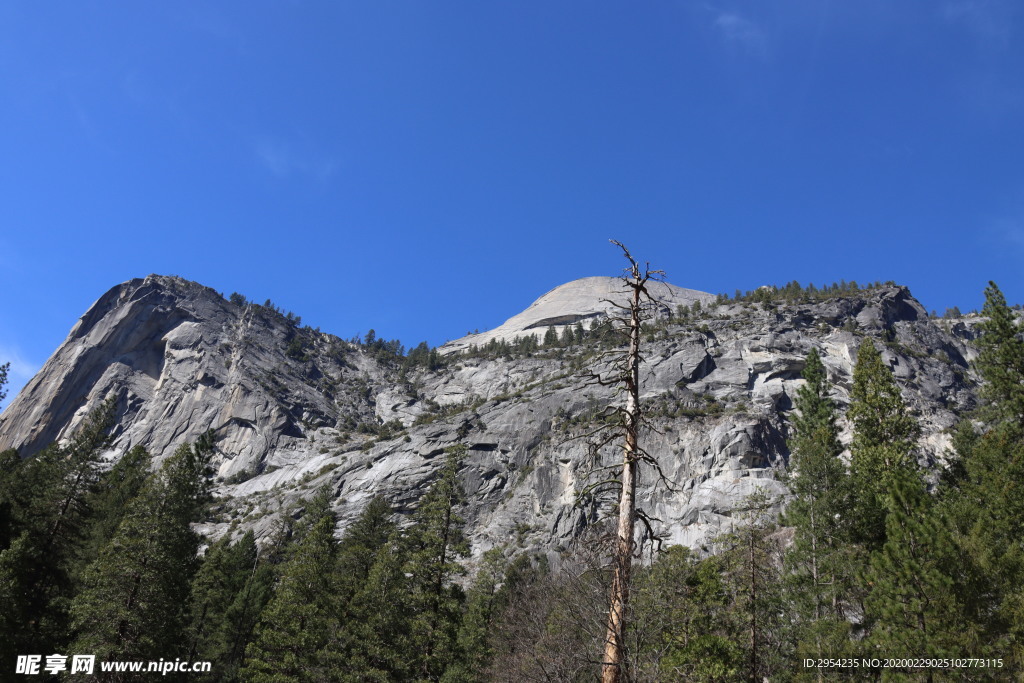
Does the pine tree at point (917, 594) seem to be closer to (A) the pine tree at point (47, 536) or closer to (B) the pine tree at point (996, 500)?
(B) the pine tree at point (996, 500)

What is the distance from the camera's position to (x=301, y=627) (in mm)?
28484

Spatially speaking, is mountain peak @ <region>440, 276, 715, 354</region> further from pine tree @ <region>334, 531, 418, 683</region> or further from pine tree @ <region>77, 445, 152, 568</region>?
pine tree @ <region>334, 531, 418, 683</region>

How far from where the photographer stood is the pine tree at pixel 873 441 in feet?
93.2

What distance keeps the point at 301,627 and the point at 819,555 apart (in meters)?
24.0

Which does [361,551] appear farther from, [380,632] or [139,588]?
[139,588]

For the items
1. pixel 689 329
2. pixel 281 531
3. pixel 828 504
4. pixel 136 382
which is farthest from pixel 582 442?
pixel 136 382

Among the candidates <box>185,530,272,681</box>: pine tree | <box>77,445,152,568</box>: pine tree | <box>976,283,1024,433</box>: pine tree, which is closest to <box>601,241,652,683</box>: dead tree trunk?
<box>976,283,1024,433</box>: pine tree

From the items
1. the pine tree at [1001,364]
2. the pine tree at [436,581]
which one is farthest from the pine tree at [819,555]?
the pine tree at [436,581]

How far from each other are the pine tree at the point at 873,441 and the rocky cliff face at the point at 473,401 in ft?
68.2

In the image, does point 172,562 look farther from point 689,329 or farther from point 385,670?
point 689,329

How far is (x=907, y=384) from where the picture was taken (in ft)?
289

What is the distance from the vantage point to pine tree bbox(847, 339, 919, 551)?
28.4m

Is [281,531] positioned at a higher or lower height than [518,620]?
higher

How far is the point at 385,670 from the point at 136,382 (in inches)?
4410
